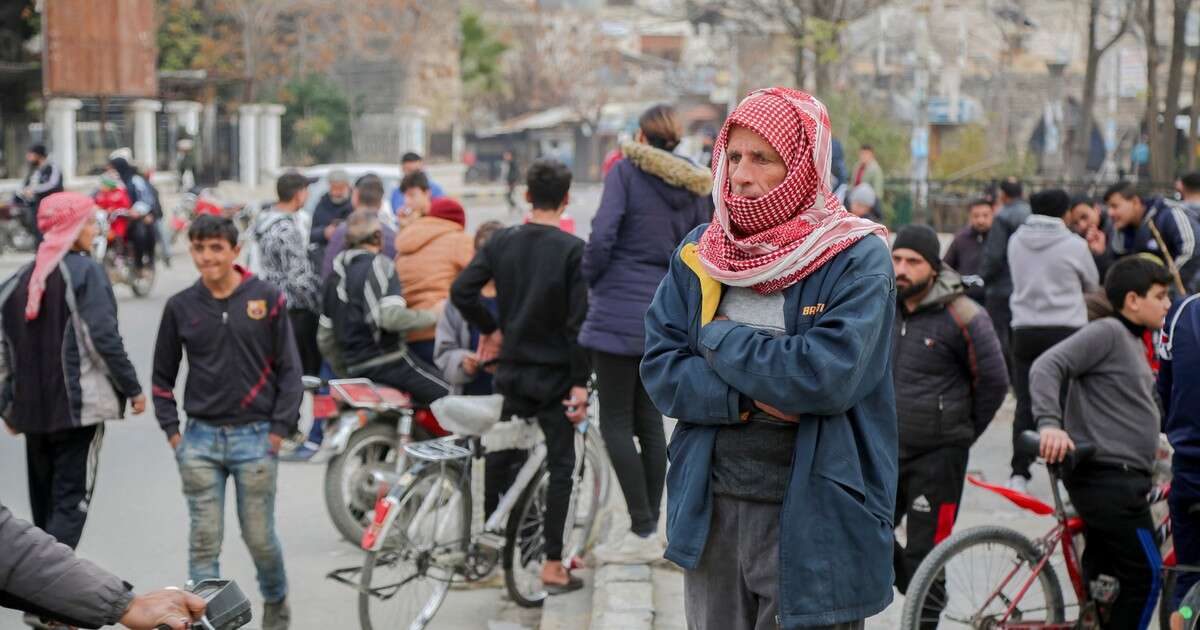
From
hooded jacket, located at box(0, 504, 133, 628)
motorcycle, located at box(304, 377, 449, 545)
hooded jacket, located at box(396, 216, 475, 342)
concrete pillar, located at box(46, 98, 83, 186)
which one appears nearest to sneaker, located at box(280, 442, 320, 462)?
motorcycle, located at box(304, 377, 449, 545)

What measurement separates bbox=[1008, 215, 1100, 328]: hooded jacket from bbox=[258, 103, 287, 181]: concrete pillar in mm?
33715

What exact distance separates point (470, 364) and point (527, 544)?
0.91 m

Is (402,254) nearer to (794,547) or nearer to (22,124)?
(794,547)

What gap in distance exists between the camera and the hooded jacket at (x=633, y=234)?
6.31 meters

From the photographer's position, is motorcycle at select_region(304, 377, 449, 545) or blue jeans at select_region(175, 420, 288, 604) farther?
motorcycle at select_region(304, 377, 449, 545)

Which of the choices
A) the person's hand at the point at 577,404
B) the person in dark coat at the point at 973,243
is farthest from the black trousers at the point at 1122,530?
the person in dark coat at the point at 973,243

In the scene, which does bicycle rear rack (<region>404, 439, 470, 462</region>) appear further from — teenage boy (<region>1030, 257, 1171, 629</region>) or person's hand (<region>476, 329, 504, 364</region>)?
teenage boy (<region>1030, 257, 1171, 629</region>)

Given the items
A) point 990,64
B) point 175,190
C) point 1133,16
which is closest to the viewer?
point 1133,16

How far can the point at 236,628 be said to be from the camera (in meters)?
2.70

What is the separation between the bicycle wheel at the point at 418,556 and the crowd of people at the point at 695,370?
46 cm

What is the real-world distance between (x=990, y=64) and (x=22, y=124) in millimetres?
29874

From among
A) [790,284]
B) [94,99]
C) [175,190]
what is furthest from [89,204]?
[94,99]

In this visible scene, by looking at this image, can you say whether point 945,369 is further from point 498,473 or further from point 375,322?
point 375,322

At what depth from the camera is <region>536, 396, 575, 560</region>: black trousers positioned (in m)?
6.30
